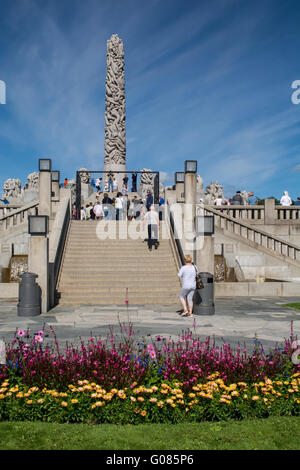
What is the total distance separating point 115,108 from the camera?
40781mm

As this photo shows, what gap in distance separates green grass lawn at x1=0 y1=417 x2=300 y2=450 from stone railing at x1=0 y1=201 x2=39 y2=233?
16.0 m

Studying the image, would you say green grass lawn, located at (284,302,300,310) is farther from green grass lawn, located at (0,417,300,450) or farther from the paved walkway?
green grass lawn, located at (0,417,300,450)

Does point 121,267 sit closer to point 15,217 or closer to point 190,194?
point 190,194

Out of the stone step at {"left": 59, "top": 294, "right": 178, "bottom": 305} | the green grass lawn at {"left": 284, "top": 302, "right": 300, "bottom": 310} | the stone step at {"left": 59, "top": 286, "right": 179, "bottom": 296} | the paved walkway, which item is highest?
the stone step at {"left": 59, "top": 286, "right": 179, "bottom": 296}

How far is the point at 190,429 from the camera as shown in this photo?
4.58 m

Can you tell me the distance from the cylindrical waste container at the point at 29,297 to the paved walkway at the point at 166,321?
0.24 metres

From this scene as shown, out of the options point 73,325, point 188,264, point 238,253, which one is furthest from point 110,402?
point 238,253

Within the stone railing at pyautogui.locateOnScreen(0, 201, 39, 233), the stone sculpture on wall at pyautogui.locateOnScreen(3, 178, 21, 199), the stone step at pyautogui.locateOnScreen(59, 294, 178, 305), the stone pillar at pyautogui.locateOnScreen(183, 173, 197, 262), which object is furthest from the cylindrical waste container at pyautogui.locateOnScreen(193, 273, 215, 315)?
the stone sculpture on wall at pyautogui.locateOnScreen(3, 178, 21, 199)

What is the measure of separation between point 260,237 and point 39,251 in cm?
1127

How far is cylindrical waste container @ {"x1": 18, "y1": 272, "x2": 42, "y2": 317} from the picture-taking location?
1134 cm

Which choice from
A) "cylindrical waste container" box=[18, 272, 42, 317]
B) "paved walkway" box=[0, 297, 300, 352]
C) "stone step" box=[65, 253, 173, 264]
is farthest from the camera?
"stone step" box=[65, 253, 173, 264]

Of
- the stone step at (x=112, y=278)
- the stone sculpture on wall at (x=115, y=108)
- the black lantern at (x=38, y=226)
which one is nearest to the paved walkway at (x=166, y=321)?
the stone step at (x=112, y=278)

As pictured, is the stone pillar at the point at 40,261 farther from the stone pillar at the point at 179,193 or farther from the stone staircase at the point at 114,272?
the stone pillar at the point at 179,193

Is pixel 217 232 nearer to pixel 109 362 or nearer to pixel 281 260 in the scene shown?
pixel 281 260
